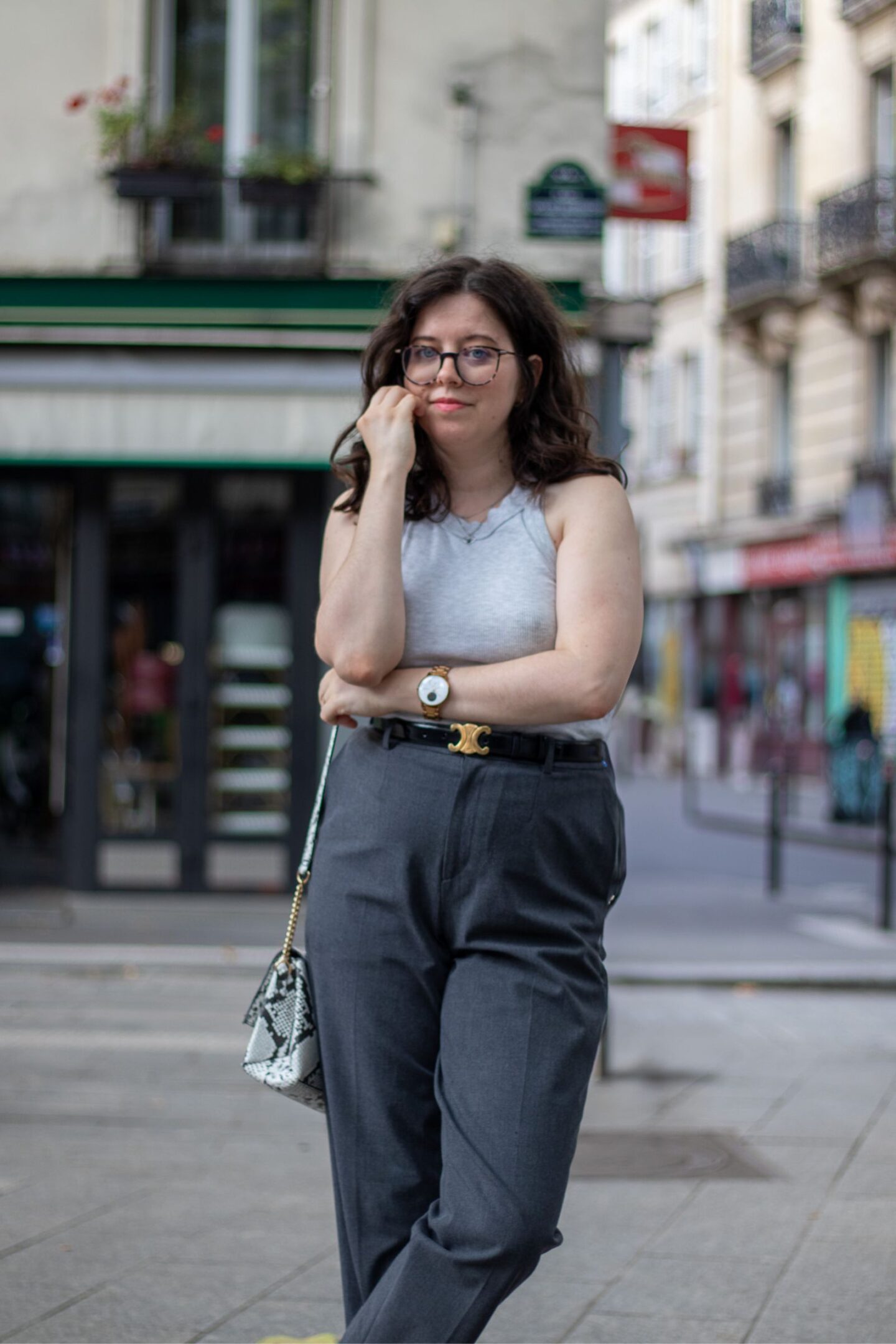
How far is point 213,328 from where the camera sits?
1190 centimetres

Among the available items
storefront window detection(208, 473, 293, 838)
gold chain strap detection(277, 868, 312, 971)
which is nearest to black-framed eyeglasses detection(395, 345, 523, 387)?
gold chain strap detection(277, 868, 312, 971)

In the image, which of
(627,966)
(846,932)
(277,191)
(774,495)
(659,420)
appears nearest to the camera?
(627,966)

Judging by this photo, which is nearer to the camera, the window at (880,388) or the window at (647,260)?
the window at (880,388)

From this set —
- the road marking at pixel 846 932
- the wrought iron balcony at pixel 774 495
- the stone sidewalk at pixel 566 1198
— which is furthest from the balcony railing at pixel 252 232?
the wrought iron balcony at pixel 774 495

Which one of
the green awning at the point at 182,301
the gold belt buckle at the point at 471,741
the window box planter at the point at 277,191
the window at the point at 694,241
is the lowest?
the gold belt buckle at the point at 471,741

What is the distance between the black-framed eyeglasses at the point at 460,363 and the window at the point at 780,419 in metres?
30.0

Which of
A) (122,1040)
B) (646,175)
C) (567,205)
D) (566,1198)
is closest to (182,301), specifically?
(567,205)

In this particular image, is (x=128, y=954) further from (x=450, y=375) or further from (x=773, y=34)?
(x=773, y=34)

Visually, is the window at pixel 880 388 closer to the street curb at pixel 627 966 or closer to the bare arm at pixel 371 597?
the street curb at pixel 627 966

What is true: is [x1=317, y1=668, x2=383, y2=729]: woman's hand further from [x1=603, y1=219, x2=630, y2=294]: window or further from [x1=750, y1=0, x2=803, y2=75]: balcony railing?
[x1=603, y1=219, x2=630, y2=294]: window

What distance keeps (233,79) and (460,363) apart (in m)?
10.2

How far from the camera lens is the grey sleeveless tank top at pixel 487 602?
108 inches

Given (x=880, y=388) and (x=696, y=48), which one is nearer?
(x=880, y=388)

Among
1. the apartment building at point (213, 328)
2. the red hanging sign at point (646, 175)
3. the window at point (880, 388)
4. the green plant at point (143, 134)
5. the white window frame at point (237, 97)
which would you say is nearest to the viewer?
the red hanging sign at point (646, 175)
